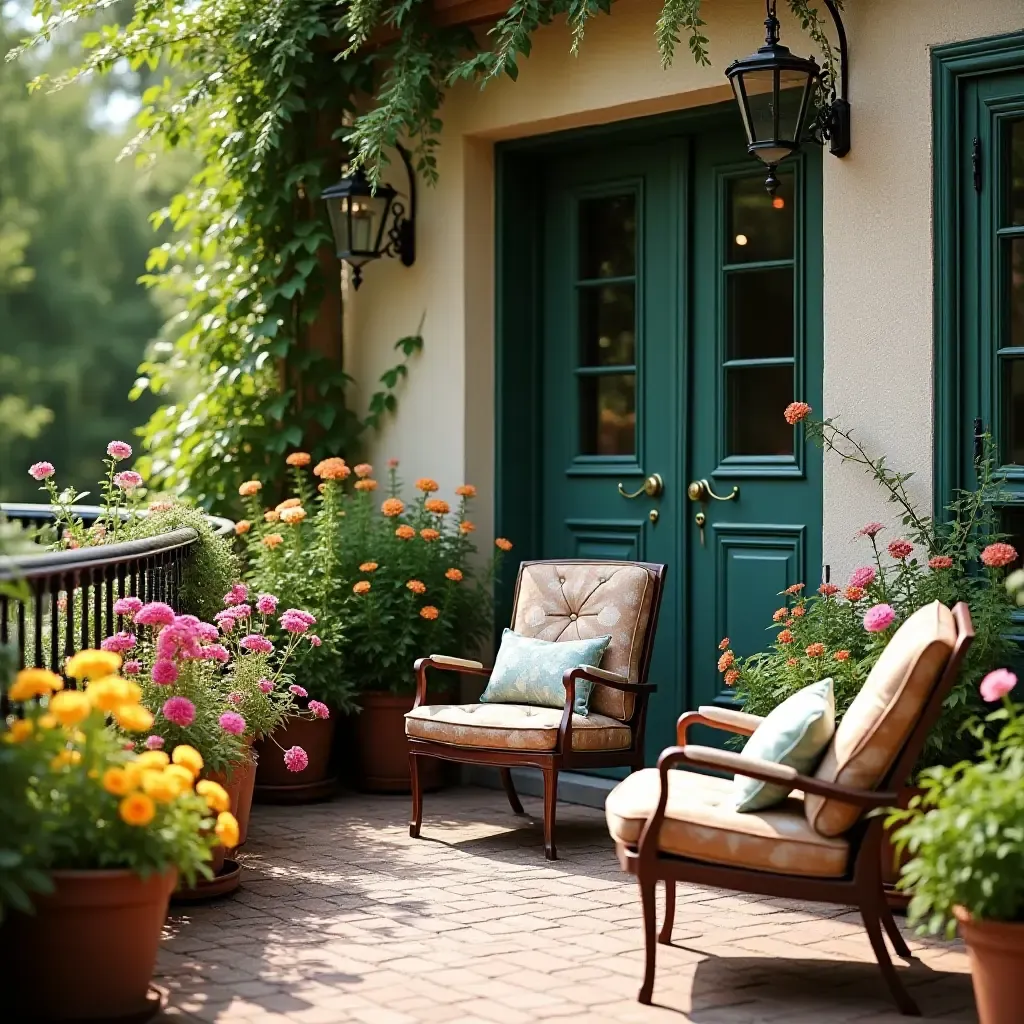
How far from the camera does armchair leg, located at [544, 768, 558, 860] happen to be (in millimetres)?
5312

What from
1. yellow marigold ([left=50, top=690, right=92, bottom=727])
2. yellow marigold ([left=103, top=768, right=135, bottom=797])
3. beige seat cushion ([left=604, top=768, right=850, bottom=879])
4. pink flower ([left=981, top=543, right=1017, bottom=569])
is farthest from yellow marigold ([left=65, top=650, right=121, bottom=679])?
pink flower ([left=981, top=543, right=1017, bottom=569])

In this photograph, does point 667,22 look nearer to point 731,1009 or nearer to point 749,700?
point 749,700

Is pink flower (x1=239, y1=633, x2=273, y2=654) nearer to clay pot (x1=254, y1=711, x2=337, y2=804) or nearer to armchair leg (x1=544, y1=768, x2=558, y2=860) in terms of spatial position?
armchair leg (x1=544, y1=768, x2=558, y2=860)

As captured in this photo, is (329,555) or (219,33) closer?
(329,555)

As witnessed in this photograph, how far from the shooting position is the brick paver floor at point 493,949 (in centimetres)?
373

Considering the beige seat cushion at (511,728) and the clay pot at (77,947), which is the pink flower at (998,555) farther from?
the clay pot at (77,947)

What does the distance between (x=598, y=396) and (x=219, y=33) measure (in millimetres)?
2509

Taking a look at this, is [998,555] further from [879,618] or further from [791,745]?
[791,745]

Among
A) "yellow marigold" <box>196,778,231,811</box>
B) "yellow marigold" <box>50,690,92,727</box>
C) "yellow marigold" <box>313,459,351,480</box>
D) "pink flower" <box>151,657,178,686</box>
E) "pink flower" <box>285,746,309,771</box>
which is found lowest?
"pink flower" <box>285,746,309,771</box>

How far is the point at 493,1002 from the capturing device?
12.3 ft

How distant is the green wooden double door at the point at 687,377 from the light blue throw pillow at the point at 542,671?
0.73 metres

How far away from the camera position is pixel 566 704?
537 centimetres

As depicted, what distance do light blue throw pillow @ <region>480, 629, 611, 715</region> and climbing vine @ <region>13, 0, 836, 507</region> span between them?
185cm

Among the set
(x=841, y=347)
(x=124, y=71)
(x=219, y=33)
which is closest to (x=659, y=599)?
(x=841, y=347)
